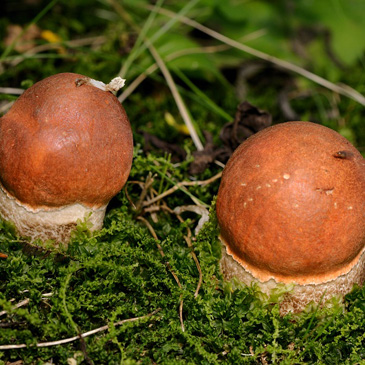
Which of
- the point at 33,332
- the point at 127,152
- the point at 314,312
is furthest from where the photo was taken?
the point at 127,152

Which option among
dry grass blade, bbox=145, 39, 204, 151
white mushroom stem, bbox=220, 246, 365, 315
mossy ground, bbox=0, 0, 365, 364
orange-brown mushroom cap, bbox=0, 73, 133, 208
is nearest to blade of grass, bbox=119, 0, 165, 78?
dry grass blade, bbox=145, 39, 204, 151

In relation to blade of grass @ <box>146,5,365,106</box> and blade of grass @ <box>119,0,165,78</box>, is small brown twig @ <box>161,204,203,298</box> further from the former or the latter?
blade of grass @ <box>146,5,365,106</box>

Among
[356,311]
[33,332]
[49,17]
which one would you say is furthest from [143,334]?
[49,17]

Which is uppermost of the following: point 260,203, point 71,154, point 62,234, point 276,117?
point 71,154

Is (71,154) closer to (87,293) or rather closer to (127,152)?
(127,152)

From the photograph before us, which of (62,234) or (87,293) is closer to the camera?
(87,293)
